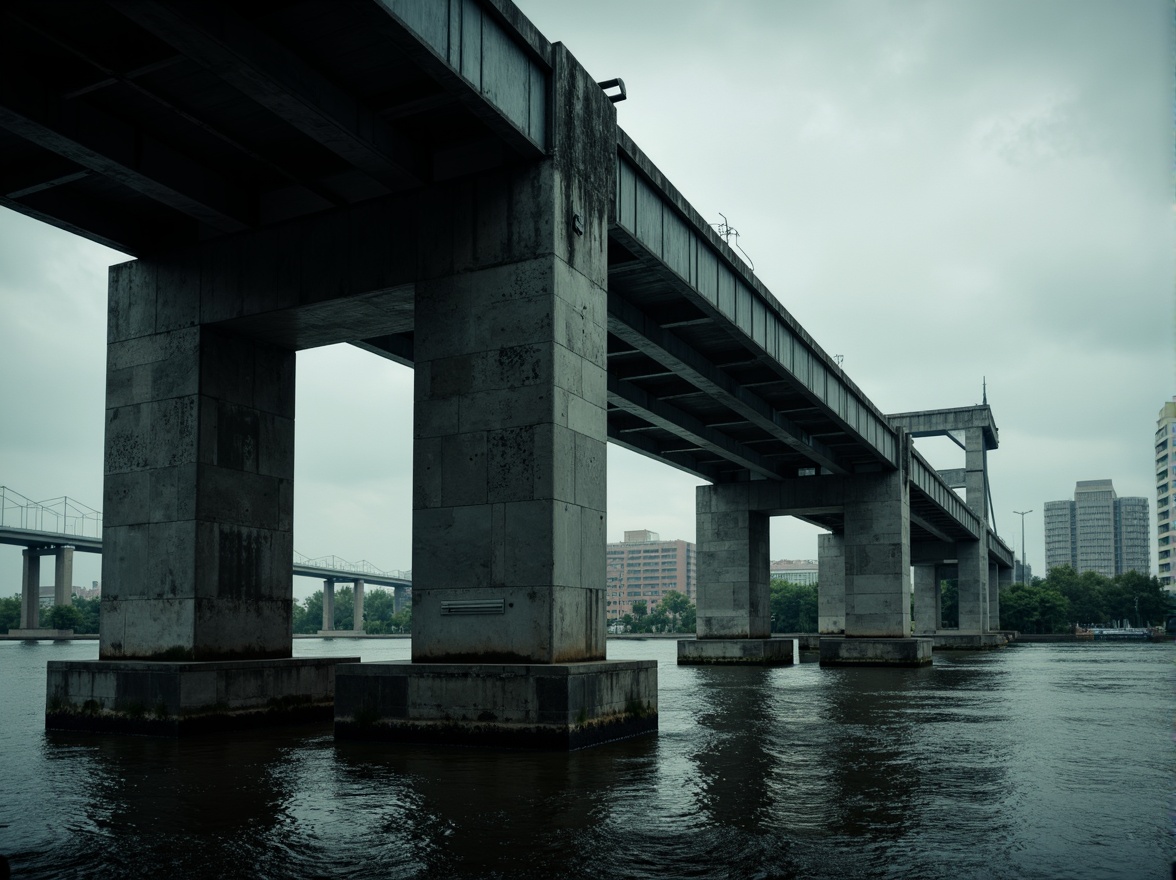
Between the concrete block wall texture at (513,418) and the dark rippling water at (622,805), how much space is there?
2477 millimetres

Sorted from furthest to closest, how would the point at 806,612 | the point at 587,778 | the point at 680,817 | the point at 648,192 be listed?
the point at 806,612 < the point at 648,192 < the point at 587,778 < the point at 680,817

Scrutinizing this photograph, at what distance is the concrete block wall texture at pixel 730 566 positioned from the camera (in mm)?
59625

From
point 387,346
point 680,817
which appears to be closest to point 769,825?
point 680,817

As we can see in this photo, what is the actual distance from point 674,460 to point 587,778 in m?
42.8

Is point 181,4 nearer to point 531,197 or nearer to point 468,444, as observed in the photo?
point 531,197

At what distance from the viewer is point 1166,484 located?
180375 millimetres

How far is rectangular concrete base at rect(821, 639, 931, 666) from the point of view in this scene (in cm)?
5375

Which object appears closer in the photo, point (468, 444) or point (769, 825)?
point (769, 825)

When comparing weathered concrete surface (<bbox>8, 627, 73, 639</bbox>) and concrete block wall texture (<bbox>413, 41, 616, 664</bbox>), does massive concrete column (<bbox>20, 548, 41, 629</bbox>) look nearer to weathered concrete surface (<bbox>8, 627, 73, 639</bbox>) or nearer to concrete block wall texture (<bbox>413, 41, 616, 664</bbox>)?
weathered concrete surface (<bbox>8, 627, 73, 639</bbox>)

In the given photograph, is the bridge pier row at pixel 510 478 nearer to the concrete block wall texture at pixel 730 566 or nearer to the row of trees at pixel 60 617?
the concrete block wall texture at pixel 730 566

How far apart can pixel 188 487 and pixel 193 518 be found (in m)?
0.67

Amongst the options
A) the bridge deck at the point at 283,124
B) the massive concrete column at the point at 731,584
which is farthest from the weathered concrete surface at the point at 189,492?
the massive concrete column at the point at 731,584

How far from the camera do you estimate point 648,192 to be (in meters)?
26.2

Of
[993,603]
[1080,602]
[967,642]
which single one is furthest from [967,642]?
[1080,602]
